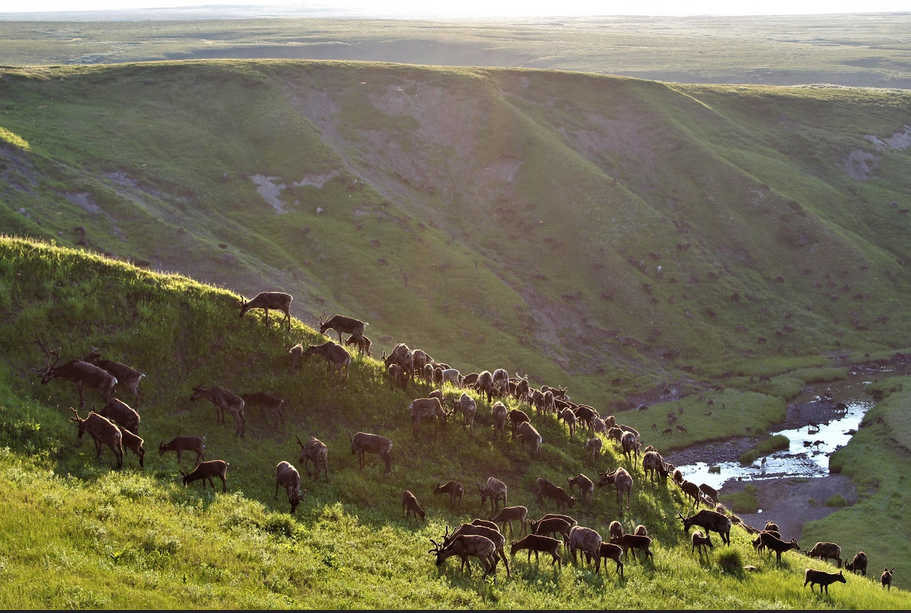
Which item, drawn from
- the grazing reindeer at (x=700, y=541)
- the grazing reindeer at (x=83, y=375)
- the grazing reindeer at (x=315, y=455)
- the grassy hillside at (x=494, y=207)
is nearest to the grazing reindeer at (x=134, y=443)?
the grazing reindeer at (x=83, y=375)

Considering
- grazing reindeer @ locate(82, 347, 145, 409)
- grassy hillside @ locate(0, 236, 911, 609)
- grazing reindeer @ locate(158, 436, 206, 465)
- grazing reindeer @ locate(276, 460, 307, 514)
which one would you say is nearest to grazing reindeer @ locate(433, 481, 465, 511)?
grassy hillside @ locate(0, 236, 911, 609)

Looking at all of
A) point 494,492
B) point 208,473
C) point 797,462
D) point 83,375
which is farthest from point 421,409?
point 797,462

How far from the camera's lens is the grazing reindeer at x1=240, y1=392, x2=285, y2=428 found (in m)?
26.1

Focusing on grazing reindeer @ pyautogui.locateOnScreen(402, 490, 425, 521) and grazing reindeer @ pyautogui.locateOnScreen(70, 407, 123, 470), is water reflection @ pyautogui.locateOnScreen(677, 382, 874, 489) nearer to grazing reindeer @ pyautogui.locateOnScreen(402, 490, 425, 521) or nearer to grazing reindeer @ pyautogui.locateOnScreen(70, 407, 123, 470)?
grazing reindeer @ pyautogui.locateOnScreen(402, 490, 425, 521)

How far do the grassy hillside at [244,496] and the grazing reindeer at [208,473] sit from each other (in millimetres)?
359

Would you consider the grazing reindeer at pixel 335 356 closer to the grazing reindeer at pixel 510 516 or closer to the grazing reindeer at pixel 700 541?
the grazing reindeer at pixel 510 516

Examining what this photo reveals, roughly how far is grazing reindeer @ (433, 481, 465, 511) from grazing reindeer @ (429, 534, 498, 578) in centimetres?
555

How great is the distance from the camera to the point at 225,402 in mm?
25094

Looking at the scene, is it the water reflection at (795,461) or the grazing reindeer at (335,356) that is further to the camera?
the water reflection at (795,461)

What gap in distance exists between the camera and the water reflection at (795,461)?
187 ft

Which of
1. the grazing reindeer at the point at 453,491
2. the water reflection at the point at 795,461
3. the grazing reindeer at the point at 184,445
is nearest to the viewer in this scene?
the grazing reindeer at the point at 184,445

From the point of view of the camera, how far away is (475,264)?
273 ft

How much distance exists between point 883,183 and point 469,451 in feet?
394

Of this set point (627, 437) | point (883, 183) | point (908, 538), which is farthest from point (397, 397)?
point (883, 183)
